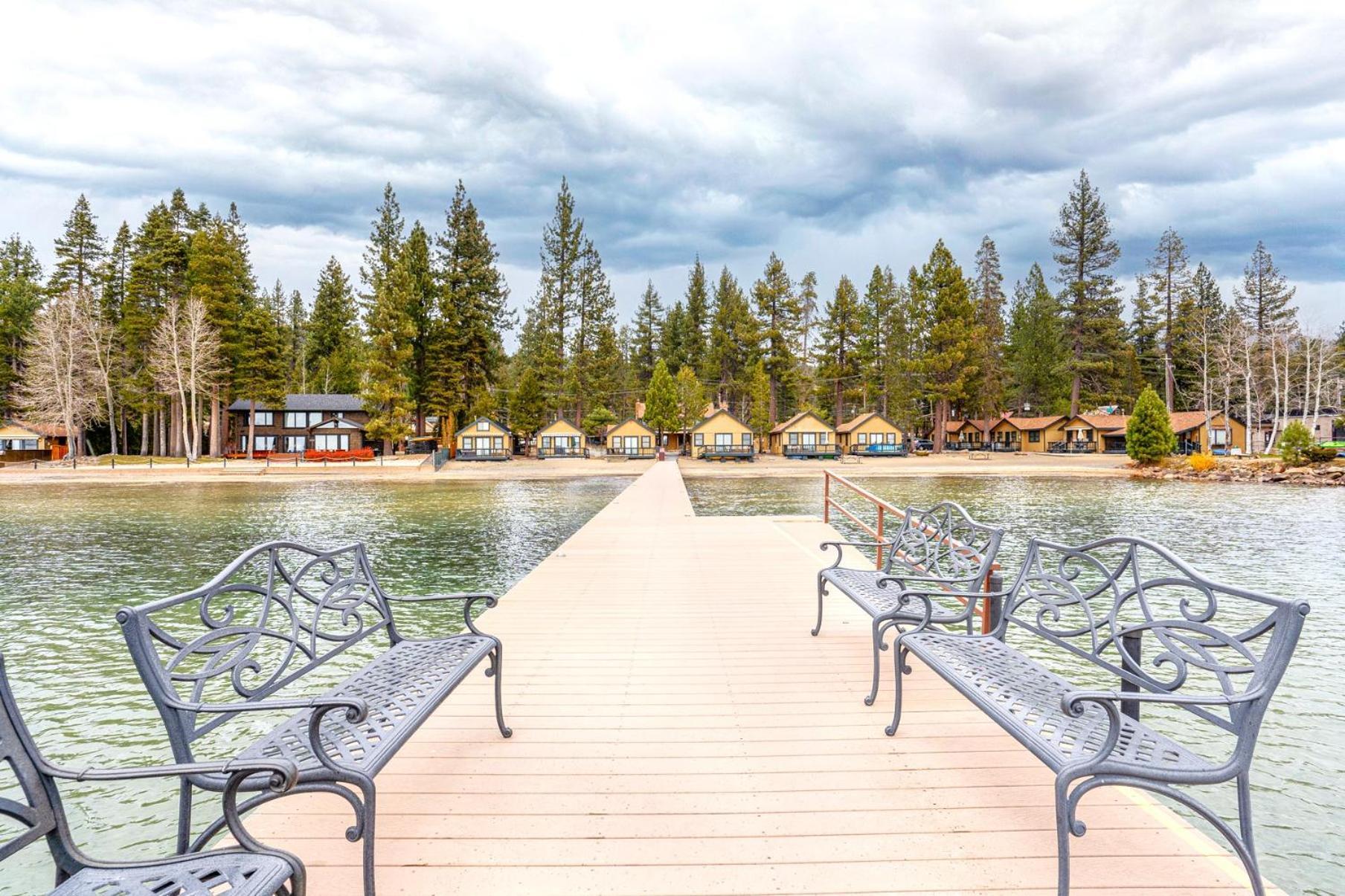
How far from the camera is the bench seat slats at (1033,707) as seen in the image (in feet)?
6.68

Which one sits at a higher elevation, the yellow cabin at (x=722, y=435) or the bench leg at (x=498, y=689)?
the yellow cabin at (x=722, y=435)

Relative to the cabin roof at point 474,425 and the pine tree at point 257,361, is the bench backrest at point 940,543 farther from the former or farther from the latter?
the pine tree at point 257,361

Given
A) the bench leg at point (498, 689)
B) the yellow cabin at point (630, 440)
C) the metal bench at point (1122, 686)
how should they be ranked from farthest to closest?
the yellow cabin at point (630, 440) → the bench leg at point (498, 689) → the metal bench at point (1122, 686)

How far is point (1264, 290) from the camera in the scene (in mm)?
52938

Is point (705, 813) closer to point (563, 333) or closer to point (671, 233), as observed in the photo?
point (563, 333)

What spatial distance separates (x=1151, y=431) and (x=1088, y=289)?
80.0 ft

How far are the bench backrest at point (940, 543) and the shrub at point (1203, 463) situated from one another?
116 feet

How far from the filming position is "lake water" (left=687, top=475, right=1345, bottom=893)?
127 inches

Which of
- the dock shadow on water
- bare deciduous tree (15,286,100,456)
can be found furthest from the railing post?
bare deciduous tree (15,286,100,456)

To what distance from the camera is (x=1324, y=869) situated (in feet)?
9.23

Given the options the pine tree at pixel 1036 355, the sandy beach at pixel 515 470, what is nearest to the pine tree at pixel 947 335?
the sandy beach at pixel 515 470

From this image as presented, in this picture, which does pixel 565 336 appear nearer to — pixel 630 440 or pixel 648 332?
pixel 630 440

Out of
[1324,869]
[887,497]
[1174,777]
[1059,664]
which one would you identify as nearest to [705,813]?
[1174,777]

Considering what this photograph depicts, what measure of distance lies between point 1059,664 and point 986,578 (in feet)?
8.26
